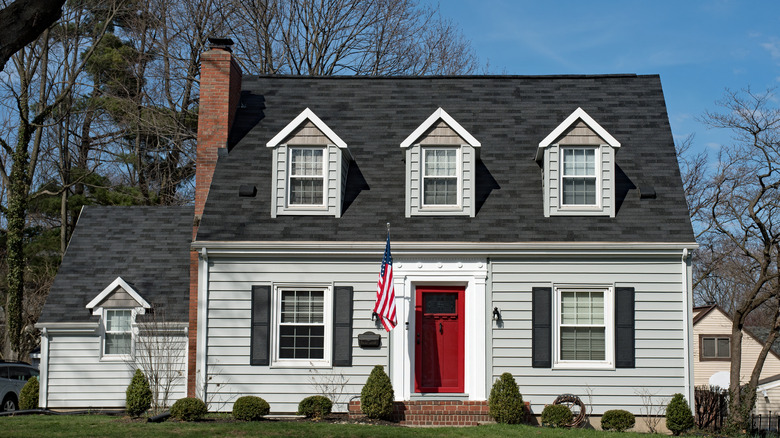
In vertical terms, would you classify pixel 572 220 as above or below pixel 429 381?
above

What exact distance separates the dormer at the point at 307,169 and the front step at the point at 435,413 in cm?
402

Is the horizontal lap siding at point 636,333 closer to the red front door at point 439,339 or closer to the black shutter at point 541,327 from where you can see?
the black shutter at point 541,327

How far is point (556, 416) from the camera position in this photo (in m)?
14.5

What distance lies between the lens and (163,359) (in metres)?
17.6

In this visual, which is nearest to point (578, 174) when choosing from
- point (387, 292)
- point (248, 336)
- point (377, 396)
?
point (387, 292)

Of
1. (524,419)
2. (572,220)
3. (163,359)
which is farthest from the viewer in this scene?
(163,359)

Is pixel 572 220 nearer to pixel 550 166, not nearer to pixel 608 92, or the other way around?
pixel 550 166

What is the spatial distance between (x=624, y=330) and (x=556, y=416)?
2.20 m

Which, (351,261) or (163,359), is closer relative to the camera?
(351,261)

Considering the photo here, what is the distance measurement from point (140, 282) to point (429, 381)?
27.7 feet

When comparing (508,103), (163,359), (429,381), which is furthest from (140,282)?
(508,103)

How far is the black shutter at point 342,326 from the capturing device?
15398 millimetres

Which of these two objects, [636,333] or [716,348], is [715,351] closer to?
[716,348]

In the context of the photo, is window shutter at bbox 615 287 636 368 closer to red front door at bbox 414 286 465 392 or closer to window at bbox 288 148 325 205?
red front door at bbox 414 286 465 392
